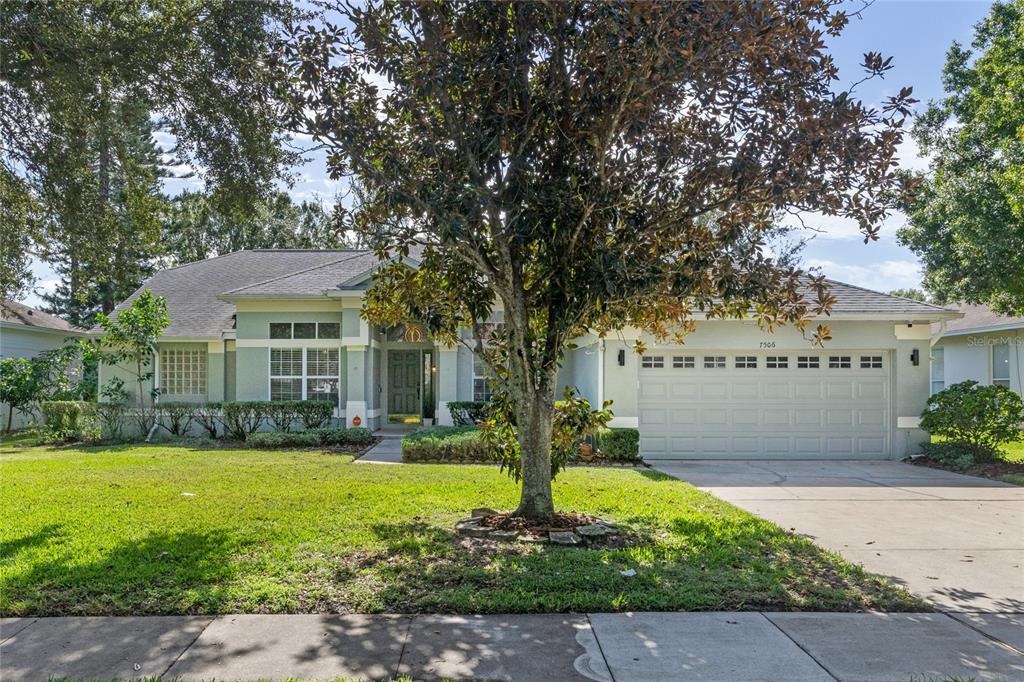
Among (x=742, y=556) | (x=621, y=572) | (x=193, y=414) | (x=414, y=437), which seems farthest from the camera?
(x=193, y=414)

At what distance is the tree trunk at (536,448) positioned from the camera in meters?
7.09

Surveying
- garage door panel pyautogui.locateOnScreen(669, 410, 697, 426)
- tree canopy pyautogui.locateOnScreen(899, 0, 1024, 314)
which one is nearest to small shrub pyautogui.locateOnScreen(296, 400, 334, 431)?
garage door panel pyautogui.locateOnScreen(669, 410, 697, 426)

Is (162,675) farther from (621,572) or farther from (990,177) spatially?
(990,177)

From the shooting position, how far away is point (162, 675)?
3.84 metres

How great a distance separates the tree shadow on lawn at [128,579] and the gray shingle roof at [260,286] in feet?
24.7

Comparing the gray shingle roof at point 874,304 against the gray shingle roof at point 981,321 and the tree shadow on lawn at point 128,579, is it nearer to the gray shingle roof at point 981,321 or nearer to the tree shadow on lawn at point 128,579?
the gray shingle roof at point 981,321

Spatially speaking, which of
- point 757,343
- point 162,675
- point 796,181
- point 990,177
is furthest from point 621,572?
point 990,177

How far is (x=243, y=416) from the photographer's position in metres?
16.2

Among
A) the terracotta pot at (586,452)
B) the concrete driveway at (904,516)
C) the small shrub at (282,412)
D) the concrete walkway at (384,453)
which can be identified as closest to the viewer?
the concrete driveway at (904,516)

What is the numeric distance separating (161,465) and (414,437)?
14.9 feet

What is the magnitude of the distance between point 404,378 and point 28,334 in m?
14.7

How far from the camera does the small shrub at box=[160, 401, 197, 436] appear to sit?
16766 millimetres

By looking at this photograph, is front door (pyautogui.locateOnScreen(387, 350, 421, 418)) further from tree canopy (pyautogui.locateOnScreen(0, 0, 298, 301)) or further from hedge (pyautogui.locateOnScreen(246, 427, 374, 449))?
tree canopy (pyautogui.locateOnScreen(0, 0, 298, 301))

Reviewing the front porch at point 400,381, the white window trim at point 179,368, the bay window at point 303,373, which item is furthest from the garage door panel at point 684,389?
the white window trim at point 179,368
